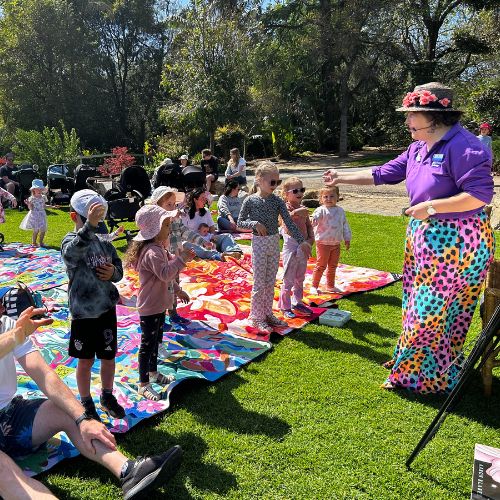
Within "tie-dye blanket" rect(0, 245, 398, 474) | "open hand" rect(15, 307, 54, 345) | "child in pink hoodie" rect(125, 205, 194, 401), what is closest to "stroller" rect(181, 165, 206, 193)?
"tie-dye blanket" rect(0, 245, 398, 474)

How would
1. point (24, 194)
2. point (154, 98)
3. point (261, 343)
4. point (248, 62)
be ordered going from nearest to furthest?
point (261, 343)
point (24, 194)
point (248, 62)
point (154, 98)

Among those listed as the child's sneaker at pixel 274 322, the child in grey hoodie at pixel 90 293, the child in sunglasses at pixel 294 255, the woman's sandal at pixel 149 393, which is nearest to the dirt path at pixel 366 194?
the child in sunglasses at pixel 294 255

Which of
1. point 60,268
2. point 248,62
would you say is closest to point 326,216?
point 60,268

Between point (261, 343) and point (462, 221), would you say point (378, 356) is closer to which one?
point (261, 343)

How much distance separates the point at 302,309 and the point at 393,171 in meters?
2.00

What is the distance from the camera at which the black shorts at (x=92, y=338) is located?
332 centimetres

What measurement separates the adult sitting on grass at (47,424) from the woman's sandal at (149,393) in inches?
34.9

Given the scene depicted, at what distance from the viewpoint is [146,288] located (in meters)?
3.69

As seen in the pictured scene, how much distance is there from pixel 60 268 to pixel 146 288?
14.7 feet

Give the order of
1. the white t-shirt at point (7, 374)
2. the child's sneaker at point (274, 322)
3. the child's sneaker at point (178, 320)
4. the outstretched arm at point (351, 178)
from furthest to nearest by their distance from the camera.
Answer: the child's sneaker at point (178, 320) < the child's sneaker at point (274, 322) < the outstretched arm at point (351, 178) < the white t-shirt at point (7, 374)

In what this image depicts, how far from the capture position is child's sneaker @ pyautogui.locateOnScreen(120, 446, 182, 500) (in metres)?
2.49

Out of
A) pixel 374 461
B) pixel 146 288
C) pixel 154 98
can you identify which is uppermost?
pixel 154 98

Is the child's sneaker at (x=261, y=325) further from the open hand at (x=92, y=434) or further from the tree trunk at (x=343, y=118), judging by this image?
the tree trunk at (x=343, y=118)

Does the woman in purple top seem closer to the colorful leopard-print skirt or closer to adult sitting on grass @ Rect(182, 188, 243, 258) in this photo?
the colorful leopard-print skirt
